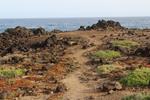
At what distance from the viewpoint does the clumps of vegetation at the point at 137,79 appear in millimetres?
25045

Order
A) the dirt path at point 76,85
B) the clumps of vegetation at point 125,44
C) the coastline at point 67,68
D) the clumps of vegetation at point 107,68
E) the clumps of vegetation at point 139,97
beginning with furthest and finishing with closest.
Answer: the clumps of vegetation at point 125,44
the clumps of vegetation at point 107,68
the coastline at point 67,68
the dirt path at point 76,85
the clumps of vegetation at point 139,97

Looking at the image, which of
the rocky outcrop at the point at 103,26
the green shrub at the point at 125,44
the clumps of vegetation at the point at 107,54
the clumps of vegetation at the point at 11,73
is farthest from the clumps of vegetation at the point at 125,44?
the rocky outcrop at the point at 103,26

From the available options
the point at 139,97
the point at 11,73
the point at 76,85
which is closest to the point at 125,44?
the point at 11,73

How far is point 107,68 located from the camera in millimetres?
30844

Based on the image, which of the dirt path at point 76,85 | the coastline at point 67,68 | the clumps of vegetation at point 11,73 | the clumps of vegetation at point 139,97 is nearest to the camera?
the clumps of vegetation at point 139,97

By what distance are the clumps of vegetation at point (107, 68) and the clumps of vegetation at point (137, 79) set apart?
4.05 meters

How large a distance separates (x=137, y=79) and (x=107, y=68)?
5.72m

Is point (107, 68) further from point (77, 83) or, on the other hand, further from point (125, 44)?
point (125, 44)

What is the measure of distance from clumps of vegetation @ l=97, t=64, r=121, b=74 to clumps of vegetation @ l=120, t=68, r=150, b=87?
4.05 meters

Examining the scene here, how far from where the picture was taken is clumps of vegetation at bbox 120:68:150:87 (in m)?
25.0

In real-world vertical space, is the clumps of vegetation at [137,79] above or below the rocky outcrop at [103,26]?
above

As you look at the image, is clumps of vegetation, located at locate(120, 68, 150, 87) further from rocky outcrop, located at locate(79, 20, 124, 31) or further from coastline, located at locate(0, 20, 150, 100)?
rocky outcrop, located at locate(79, 20, 124, 31)

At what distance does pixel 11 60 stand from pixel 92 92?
15.0 meters

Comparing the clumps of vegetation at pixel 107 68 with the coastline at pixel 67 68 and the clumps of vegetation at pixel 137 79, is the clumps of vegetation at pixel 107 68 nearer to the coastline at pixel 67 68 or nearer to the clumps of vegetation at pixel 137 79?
the coastline at pixel 67 68
